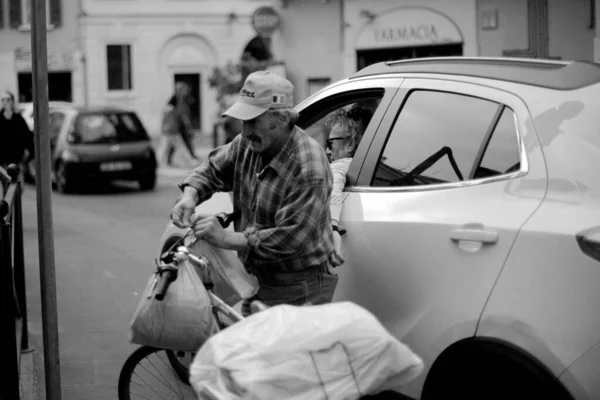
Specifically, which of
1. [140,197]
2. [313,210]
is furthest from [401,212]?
[140,197]

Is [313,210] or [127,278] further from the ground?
[313,210]

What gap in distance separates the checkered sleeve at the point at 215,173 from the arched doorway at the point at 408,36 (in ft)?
47.8

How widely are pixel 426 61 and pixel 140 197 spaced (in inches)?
542

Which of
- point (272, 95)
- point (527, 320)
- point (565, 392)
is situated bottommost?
point (565, 392)

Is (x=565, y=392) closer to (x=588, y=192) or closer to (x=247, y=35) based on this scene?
(x=588, y=192)

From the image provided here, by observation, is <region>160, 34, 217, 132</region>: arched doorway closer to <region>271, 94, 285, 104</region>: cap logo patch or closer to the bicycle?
the bicycle

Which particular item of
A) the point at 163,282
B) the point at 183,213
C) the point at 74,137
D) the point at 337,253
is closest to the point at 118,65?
the point at 74,137

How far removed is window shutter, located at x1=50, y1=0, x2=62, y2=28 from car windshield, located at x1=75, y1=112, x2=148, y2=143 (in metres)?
23.0

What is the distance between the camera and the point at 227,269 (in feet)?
13.7

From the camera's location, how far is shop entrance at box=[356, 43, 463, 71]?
62.1 feet

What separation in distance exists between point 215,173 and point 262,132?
0.60m

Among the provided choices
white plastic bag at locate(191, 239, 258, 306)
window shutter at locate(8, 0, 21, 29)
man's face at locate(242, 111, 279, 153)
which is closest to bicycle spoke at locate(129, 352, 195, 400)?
white plastic bag at locate(191, 239, 258, 306)

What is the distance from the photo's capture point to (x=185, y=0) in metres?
40.7

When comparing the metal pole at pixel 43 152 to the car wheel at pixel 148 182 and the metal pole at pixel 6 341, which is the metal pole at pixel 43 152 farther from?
the car wheel at pixel 148 182
